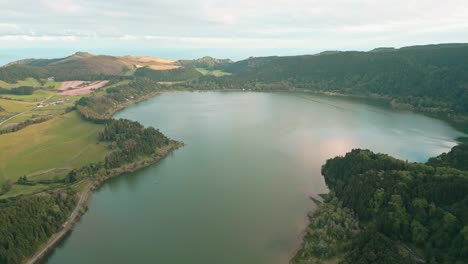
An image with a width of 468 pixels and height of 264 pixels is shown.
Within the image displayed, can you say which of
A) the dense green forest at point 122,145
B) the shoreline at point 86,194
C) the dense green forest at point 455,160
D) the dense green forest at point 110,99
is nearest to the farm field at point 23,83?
the dense green forest at point 110,99

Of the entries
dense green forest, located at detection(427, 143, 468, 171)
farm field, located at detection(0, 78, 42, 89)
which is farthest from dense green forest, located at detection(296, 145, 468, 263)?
farm field, located at detection(0, 78, 42, 89)

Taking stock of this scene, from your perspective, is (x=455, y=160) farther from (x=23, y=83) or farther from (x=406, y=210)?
(x=23, y=83)

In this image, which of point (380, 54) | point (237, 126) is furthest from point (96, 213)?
point (380, 54)

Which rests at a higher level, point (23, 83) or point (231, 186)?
point (23, 83)

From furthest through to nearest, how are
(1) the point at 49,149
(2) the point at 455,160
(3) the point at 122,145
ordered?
(1) the point at 49,149, (3) the point at 122,145, (2) the point at 455,160

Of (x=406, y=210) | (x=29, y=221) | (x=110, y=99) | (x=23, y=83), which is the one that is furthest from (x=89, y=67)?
(x=406, y=210)

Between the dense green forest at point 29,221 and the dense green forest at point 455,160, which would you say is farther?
the dense green forest at point 455,160

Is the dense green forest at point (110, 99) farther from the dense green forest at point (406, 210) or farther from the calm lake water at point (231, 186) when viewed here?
the dense green forest at point (406, 210)
